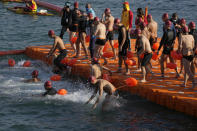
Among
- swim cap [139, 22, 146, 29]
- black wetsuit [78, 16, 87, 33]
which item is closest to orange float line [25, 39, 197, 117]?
black wetsuit [78, 16, 87, 33]

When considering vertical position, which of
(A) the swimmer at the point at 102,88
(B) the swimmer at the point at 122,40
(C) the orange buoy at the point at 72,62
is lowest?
(A) the swimmer at the point at 102,88

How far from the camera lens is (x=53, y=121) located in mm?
12516

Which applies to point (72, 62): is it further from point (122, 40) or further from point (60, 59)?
point (122, 40)

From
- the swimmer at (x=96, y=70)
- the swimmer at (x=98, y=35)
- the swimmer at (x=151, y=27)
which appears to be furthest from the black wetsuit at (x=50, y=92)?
the swimmer at (x=151, y=27)

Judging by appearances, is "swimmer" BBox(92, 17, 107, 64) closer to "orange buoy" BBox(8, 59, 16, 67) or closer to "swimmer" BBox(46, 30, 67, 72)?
"swimmer" BBox(46, 30, 67, 72)

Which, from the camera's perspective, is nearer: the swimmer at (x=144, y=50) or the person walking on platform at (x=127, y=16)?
the swimmer at (x=144, y=50)

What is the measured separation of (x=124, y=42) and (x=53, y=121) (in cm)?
419

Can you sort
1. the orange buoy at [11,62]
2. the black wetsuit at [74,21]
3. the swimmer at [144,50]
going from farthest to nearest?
the orange buoy at [11,62] → the black wetsuit at [74,21] → the swimmer at [144,50]

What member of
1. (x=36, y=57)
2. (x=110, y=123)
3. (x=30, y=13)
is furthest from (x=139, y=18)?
(x=30, y=13)

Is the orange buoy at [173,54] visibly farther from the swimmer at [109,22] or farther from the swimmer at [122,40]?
the swimmer at [109,22]

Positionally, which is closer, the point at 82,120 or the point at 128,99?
the point at 82,120

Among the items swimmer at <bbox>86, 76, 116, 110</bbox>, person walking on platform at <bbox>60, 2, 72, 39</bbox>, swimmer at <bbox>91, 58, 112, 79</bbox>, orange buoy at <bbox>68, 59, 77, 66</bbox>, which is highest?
person walking on platform at <bbox>60, 2, 72, 39</bbox>

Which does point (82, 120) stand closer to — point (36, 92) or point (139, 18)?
point (36, 92)

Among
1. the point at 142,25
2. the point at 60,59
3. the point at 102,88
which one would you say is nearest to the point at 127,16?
the point at 142,25
